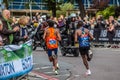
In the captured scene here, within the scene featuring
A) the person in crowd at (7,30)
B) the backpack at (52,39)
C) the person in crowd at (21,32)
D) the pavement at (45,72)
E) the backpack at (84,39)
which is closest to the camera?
the person in crowd at (7,30)

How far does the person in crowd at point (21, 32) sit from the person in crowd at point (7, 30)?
1.42ft

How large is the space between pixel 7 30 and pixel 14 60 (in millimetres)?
948

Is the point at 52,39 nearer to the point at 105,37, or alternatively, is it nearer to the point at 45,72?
the point at 45,72

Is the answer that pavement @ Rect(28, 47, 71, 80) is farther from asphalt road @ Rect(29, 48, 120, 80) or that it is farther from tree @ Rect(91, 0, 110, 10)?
tree @ Rect(91, 0, 110, 10)

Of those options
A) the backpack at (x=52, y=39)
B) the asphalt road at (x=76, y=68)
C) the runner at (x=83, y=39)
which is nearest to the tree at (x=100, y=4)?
the asphalt road at (x=76, y=68)

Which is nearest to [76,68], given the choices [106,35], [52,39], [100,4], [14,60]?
[52,39]

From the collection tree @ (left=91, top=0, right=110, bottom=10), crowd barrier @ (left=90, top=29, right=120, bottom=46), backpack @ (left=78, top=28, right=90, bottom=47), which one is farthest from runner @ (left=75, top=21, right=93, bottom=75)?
tree @ (left=91, top=0, right=110, bottom=10)

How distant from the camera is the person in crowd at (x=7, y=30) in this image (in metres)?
12.6

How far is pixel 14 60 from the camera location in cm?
1209

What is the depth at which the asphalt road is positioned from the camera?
1531cm

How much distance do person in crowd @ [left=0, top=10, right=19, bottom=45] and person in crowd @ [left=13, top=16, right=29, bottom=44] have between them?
432mm

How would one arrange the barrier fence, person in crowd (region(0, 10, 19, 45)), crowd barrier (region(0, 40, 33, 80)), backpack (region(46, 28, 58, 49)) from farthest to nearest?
1. the barrier fence
2. backpack (region(46, 28, 58, 49))
3. person in crowd (region(0, 10, 19, 45))
4. crowd barrier (region(0, 40, 33, 80))

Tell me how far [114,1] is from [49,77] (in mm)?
51051

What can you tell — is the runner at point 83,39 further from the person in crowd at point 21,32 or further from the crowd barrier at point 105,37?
the crowd barrier at point 105,37
